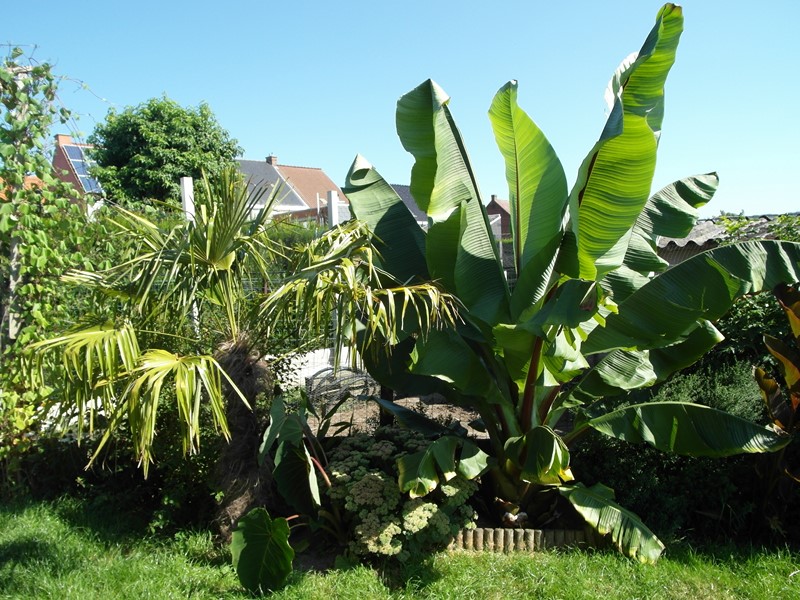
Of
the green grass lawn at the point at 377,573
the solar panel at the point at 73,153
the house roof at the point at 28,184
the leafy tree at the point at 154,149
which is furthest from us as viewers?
the leafy tree at the point at 154,149

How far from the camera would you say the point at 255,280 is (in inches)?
215

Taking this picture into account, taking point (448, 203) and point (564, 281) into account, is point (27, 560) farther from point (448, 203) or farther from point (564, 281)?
point (564, 281)

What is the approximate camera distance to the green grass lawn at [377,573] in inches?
171

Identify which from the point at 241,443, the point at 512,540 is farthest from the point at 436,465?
the point at 241,443

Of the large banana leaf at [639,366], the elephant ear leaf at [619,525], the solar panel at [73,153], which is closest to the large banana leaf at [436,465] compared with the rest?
the elephant ear leaf at [619,525]

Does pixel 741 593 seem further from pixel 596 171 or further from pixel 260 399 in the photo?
pixel 260 399

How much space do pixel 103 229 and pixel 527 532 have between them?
4.55m

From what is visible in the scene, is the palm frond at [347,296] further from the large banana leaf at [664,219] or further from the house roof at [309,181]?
the house roof at [309,181]

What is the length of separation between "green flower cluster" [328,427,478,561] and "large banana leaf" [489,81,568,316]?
157cm

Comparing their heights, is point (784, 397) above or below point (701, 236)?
below

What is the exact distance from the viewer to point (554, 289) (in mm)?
4902

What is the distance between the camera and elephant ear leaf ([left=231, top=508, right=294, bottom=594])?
168 inches

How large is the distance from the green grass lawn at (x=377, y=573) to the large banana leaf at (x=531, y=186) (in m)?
1.95

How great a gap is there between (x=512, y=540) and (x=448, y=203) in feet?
9.04
